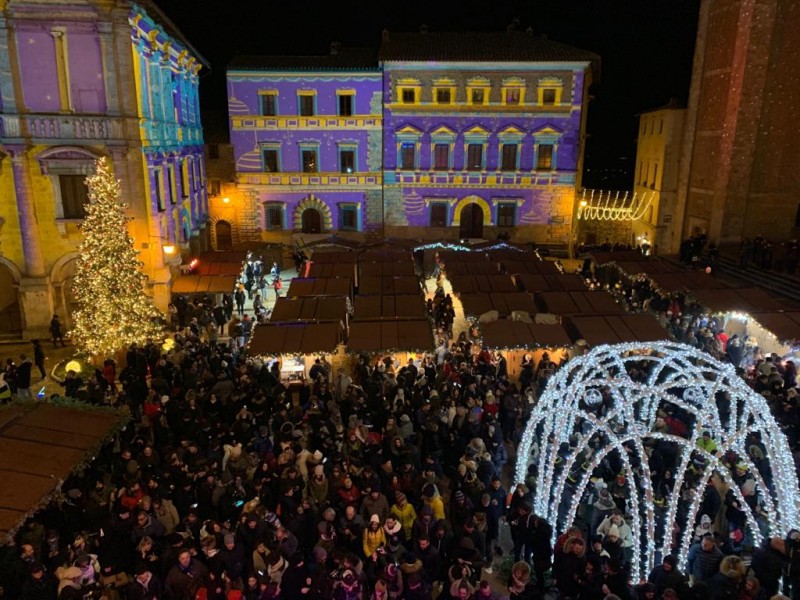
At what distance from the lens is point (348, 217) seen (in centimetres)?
3525

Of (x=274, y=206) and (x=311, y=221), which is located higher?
(x=274, y=206)

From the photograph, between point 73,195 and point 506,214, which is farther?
point 506,214

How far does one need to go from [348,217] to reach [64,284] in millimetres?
16594

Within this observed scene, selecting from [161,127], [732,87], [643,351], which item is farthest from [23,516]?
[732,87]

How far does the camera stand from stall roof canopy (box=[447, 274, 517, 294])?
21.2m

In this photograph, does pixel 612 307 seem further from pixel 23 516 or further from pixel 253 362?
pixel 23 516

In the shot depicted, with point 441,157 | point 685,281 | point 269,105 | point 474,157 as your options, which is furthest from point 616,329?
point 269,105

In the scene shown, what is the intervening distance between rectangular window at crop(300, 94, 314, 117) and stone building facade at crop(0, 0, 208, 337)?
11418mm

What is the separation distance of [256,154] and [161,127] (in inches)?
415

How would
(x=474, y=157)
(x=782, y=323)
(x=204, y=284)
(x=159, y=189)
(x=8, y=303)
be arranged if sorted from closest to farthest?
1. (x=782, y=323)
2. (x=204, y=284)
3. (x=159, y=189)
4. (x=8, y=303)
5. (x=474, y=157)

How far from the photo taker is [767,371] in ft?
50.0

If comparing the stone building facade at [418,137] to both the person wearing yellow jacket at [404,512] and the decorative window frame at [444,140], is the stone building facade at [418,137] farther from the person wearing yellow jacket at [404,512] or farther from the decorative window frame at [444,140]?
the person wearing yellow jacket at [404,512]

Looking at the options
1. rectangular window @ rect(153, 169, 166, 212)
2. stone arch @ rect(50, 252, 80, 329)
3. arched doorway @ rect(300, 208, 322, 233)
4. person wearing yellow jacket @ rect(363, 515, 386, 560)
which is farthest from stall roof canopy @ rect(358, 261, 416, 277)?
person wearing yellow jacket @ rect(363, 515, 386, 560)

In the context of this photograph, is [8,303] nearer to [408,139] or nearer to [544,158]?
[408,139]
